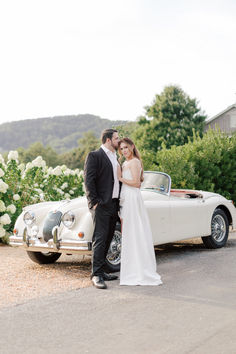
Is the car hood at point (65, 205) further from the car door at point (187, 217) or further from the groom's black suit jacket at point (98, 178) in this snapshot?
the car door at point (187, 217)

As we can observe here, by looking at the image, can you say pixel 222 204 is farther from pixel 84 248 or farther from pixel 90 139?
pixel 90 139

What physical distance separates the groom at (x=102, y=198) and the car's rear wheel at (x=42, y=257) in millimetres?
1763

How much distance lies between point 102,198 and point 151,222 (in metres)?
1.62

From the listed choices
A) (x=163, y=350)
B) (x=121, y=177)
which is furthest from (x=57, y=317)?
(x=121, y=177)

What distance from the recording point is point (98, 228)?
6.64 metres

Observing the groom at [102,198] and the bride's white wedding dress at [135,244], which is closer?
the groom at [102,198]

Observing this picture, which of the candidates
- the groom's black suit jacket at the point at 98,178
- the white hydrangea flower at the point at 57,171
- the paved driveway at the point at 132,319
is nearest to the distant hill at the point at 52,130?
the white hydrangea flower at the point at 57,171

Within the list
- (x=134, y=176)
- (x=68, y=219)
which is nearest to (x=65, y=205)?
(x=68, y=219)

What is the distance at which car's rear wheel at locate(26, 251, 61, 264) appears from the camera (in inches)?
324

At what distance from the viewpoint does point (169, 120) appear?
53312 millimetres

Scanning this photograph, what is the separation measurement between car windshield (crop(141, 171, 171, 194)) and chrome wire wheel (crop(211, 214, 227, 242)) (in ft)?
4.42

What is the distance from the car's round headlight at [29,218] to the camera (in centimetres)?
780

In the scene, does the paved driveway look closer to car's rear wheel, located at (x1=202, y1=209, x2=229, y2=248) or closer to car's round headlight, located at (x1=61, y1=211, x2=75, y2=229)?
car's round headlight, located at (x1=61, y1=211, x2=75, y2=229)

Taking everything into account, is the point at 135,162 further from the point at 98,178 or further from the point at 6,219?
the point at 6,219
